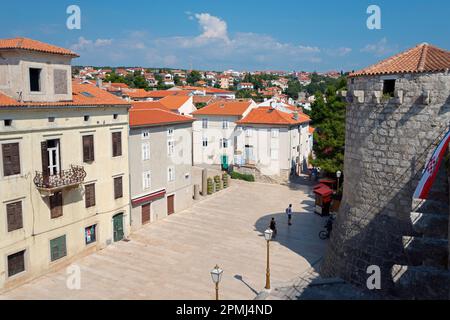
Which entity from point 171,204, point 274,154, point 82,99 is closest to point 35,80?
point 82,99

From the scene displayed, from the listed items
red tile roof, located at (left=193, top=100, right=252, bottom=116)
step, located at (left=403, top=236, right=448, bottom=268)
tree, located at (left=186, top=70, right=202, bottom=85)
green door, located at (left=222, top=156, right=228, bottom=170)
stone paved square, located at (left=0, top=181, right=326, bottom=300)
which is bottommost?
stone paved square, located at (left=0, top=181, right=326, bottom=300)

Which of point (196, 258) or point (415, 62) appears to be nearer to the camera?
point (415, 62)

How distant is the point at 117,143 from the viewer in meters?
23.0

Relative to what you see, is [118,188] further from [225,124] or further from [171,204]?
[225,124]

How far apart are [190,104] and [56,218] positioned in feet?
132

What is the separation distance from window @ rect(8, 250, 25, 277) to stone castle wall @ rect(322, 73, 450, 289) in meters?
13.4

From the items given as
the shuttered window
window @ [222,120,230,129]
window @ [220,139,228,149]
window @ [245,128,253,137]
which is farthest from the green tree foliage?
the shuttered window

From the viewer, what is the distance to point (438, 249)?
1241cm

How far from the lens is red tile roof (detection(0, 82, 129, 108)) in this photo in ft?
56.7

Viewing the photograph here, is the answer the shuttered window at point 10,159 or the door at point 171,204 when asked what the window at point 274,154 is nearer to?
the door at point 171,204

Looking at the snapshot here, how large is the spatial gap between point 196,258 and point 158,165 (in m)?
8.05

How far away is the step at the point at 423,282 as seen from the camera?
10953mm

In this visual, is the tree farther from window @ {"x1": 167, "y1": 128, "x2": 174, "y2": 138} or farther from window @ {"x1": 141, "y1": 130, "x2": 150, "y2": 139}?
window @ {"x1": 141, "y1": 130, "x2": 150, "y2": 139}
